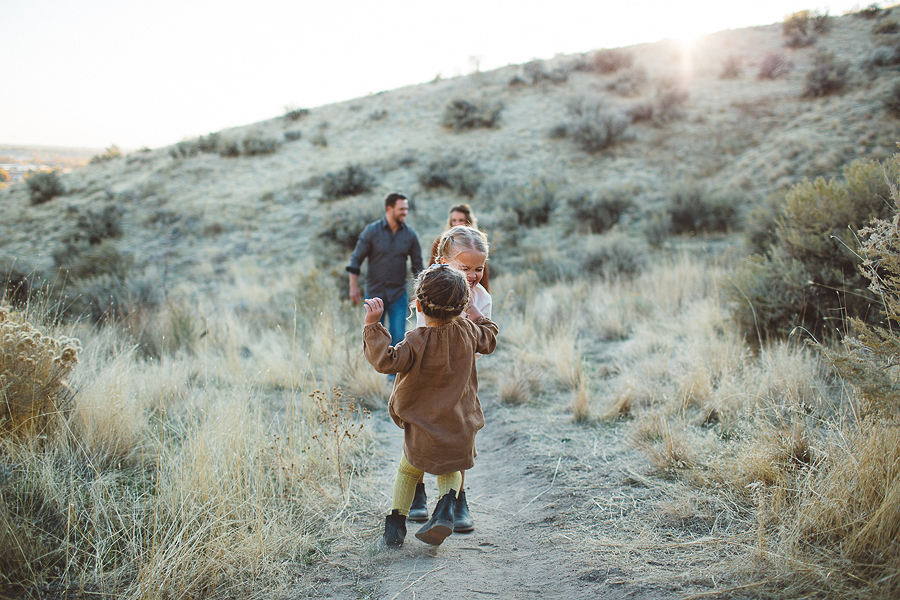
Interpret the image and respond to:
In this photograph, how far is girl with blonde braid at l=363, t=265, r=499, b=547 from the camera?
234cm

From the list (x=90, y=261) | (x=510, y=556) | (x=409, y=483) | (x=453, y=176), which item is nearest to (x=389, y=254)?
(x=409, y=483)

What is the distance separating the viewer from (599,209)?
47.4 feet

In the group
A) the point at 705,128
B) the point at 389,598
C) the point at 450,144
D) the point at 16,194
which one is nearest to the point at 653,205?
the point at 705,128

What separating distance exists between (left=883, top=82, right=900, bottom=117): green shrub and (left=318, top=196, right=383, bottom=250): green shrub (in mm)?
16397

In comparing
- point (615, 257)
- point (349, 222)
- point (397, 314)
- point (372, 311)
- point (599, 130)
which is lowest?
point (615, 257)

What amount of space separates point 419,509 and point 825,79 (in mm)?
23485

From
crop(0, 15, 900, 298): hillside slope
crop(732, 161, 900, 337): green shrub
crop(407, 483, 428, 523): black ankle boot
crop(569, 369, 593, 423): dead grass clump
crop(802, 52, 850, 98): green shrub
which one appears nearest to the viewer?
crop(407, 483, 428, 523): black ankle boot

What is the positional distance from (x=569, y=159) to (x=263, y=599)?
1897 cm

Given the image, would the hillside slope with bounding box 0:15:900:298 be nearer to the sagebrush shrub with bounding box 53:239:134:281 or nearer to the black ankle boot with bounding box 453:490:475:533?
the sagebrush shrub with bounding box 53:239:134:281

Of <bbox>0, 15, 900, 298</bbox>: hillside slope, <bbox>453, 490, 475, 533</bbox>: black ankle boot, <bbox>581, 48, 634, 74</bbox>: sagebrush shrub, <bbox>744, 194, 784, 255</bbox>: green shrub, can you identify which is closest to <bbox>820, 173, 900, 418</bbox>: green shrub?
<bbox>453, 490, 475, 533</bbox>: black ankle boot

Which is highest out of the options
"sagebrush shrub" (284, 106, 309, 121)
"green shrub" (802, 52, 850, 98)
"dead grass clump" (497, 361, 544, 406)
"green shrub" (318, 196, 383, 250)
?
"sagebrush shrub" (284, 106, 309, 121)

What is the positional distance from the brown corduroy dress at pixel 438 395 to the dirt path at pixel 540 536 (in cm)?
56

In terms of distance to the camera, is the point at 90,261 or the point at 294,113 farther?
the point at 294,113

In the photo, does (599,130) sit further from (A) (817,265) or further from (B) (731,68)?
(A) (817,265)
